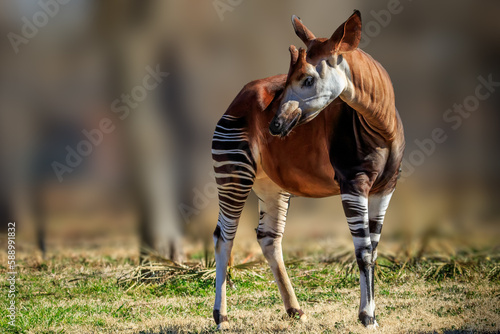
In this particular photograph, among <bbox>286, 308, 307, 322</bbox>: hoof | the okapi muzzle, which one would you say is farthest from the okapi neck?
<bbox>286, 308, 307, 322</bbox>: hoof

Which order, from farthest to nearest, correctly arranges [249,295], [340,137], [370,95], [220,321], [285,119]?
1. [249,295]
2. [220,321]
3. [340,137]
4. [370,95]
5. [285,119]

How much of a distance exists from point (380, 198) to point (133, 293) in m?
2.90

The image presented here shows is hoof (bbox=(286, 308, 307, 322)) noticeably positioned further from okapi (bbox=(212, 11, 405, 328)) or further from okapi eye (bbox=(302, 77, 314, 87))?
okapi eye (bbox=(302, 77, 314, 87))

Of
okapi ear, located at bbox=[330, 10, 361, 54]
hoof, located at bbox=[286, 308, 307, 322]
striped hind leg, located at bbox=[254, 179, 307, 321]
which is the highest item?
okapi ear, located at bbox=[330, 10, 361, 54]

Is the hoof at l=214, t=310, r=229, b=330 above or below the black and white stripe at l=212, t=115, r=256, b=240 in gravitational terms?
below

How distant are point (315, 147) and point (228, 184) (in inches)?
28.1

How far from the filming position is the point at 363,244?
3811 millimetres

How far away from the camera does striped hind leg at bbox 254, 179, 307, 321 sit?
450 cm

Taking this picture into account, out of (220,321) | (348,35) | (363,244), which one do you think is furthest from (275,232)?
(348,35)

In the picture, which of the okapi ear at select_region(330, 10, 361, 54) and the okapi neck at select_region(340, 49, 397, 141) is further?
the okapi neck at select_region(340, 49, 397, 141)

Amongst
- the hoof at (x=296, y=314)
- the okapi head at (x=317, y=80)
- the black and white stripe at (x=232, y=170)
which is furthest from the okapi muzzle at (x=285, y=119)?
the hoof at (x=296, y=314)

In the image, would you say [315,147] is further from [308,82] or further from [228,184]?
[228,184]

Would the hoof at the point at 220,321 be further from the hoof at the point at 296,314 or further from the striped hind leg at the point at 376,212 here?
the striped hind leg at the point at 376,212

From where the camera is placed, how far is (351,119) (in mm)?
3938
